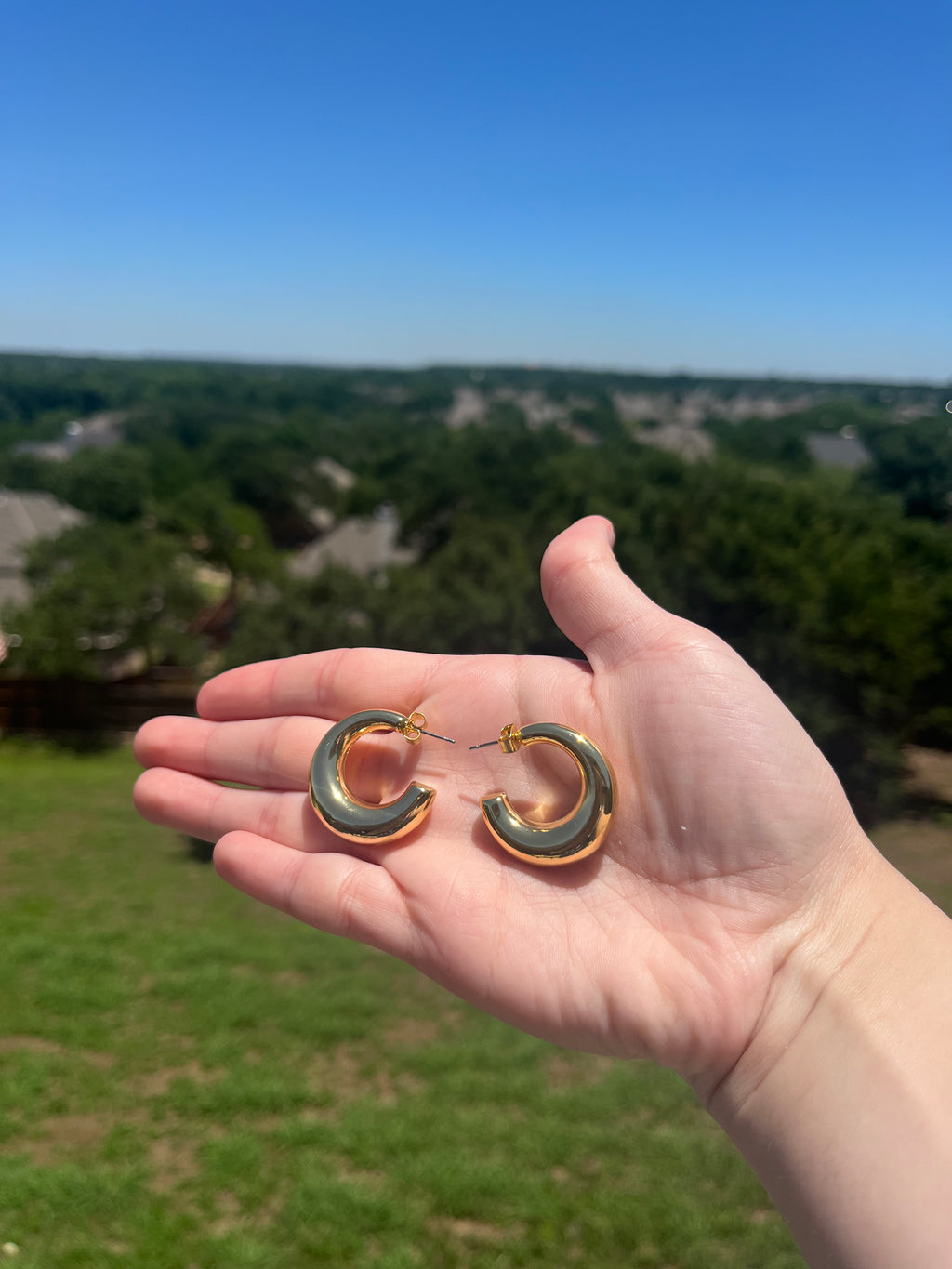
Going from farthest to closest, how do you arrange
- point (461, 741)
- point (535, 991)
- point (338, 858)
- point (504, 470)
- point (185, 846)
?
point (504, 470) → point (185, 846) → point (461, 741) → point (338, 858) → point (535, 991)

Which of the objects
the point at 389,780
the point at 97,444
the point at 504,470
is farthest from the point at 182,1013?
the point at 97,444

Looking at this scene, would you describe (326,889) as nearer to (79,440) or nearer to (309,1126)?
(309,1126)

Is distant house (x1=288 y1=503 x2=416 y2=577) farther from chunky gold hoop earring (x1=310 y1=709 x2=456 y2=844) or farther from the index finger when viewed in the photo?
chunky gold hoop earring (x1=310 y1=709 x2=456 y2=844)

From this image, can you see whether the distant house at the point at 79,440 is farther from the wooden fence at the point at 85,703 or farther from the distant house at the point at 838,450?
the distant house at the point at 838,450

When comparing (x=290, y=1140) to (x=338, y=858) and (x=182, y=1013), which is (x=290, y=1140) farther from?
(x=338, y=858)

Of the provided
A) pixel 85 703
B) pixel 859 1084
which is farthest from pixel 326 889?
pixel 85 703

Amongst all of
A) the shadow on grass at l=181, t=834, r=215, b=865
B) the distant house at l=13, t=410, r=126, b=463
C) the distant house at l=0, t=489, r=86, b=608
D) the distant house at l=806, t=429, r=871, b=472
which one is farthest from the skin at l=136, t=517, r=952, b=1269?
the distant house at l=13, t=410, r=126, b=463
